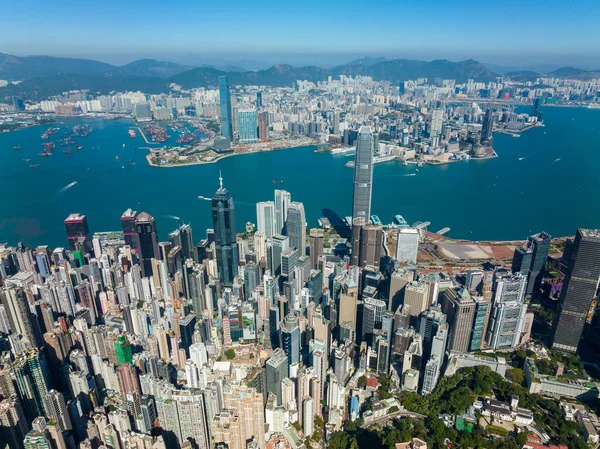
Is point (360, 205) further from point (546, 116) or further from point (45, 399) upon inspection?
point (546, 116)

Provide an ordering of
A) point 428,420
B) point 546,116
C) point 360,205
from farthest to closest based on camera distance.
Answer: point 546,116, point 360,205, point 428,420

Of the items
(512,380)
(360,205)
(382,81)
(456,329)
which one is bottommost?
(512,380)

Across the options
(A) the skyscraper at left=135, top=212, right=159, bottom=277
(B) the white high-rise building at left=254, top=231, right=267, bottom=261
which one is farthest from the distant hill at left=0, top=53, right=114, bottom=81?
(B) the white high-rise building at left=254, top=231, right=267, bottom=261

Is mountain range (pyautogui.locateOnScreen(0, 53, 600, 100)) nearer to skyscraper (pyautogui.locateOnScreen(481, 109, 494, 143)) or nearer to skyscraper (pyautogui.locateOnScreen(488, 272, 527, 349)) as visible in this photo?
skyscraper (pyautogui.locateOnScreen(481, 109, 494, 143))

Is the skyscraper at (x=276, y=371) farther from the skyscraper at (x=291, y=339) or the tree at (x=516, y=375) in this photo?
the tree at (x=516, y=375)

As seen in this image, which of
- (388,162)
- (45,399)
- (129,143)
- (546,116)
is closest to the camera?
(45,399)

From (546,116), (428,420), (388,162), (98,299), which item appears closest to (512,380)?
(428,420)
